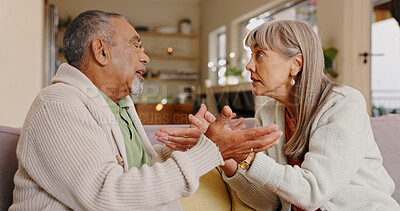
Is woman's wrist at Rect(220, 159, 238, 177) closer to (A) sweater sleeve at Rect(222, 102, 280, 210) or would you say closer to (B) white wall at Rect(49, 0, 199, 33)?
(A) sweater sleeve at Rect(222, 102, 280, 210)

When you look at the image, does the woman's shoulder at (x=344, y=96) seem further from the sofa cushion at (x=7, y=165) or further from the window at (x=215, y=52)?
the window at (x=215, y=52)

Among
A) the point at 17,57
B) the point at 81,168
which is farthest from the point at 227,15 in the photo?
the point at 81,168

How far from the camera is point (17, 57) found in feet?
7.23

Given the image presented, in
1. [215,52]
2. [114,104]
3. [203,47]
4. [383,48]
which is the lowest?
[114,104]

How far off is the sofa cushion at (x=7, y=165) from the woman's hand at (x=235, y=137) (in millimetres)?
665

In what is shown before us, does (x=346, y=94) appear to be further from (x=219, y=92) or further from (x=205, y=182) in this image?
(x=219, y=92)

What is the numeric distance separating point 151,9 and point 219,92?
2.91m

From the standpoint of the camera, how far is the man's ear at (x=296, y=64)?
1341 mm

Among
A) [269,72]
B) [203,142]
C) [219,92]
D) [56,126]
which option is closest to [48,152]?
[56,126]

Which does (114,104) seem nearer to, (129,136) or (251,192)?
(129,136)

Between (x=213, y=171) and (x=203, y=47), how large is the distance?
6498 mm

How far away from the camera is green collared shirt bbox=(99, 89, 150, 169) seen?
46.6 inches

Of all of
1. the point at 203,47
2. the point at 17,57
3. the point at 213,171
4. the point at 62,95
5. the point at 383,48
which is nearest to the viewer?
the point at 62,95

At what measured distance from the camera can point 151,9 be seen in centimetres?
780
